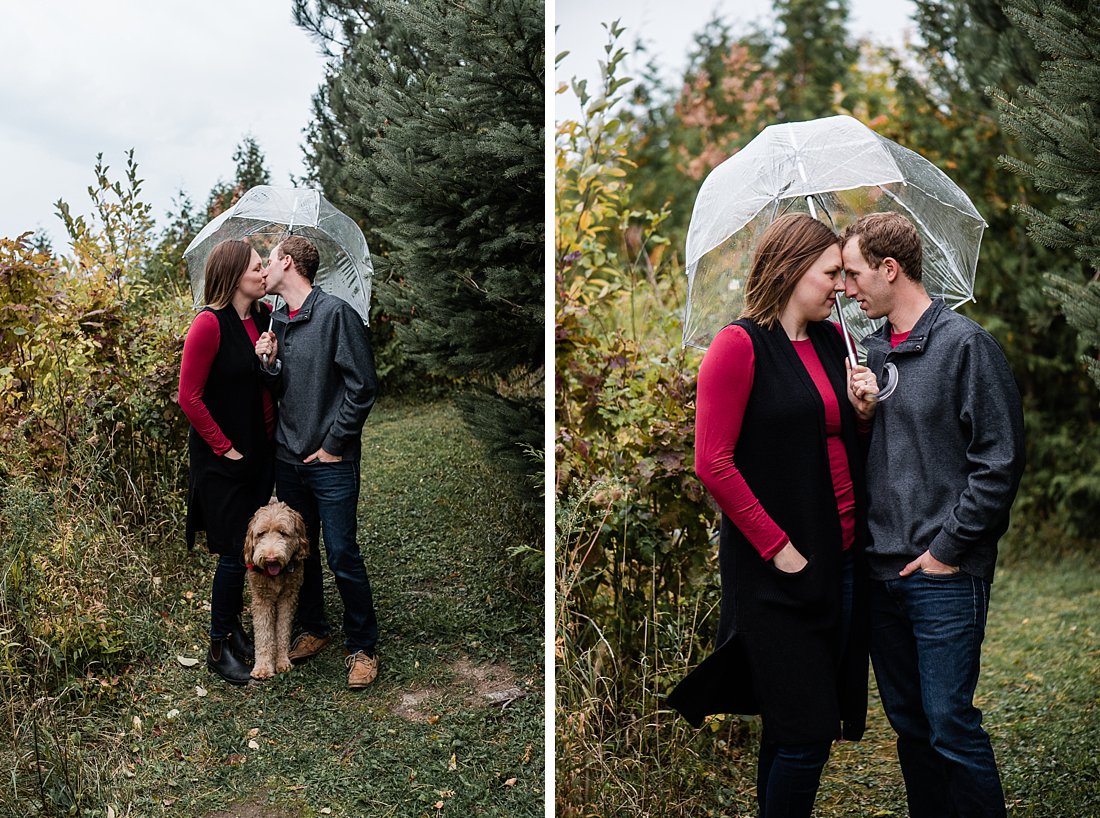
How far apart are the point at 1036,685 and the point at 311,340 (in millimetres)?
3498

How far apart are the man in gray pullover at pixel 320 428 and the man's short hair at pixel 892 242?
1.52 m

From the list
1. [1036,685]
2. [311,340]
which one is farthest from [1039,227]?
[1036,685]

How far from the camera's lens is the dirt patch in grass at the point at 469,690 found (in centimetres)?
304

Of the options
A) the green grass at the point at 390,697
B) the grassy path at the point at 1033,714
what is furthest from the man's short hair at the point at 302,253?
the grassy path at the point at 1033,714

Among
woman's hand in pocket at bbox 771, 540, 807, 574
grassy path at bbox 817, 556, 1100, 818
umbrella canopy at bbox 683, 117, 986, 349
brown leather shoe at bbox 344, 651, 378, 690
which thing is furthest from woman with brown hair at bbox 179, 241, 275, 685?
grassy path at bbox 817, 556, 1100, 818

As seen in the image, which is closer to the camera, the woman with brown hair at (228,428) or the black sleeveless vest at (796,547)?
the black sleeveless vest at (796,547)

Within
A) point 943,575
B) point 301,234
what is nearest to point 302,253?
point 301,234

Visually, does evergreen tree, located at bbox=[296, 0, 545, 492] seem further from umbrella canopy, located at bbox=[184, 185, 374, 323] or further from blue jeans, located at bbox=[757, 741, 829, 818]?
blue jeans, located at bbox=[757, 741, 829, 818]

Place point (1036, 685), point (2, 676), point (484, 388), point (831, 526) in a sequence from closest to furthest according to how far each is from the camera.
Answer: point (831, 526)
point (2, 676)
point (484, 388)
point (1036, 685)

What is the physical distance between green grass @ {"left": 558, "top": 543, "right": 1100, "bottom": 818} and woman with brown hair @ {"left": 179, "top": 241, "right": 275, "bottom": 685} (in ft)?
3.71

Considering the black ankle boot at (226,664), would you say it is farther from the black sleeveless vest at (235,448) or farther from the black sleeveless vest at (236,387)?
the black sleeveless vest at (236,387)

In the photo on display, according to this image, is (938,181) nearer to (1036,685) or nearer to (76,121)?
(76,121)

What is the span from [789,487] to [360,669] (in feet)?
4.87

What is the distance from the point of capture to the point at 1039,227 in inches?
110
